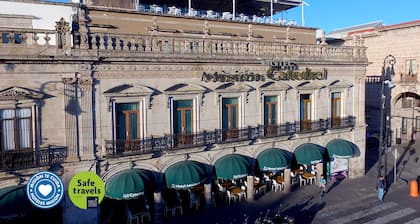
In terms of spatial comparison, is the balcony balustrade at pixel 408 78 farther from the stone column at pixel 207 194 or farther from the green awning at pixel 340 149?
the stone column at pixel 207 194

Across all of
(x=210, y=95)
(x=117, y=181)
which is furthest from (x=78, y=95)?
(x=210, y=95)

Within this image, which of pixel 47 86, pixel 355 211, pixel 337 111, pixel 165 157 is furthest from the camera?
pixel 337 111

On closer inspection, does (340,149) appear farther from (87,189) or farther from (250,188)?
(87,189)

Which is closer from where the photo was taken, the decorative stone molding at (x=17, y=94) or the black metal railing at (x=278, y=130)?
the decorative stone molding at (x=17, y=94)

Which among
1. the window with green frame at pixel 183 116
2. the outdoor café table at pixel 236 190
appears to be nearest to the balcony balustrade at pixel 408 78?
the outdoor café table at pixel 236 190

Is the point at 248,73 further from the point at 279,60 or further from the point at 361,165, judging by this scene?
the point at 361,165

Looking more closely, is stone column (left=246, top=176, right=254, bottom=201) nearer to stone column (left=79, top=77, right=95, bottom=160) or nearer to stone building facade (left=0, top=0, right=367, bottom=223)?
stone building facade (left=0, top=0, right=367, bottom=223)

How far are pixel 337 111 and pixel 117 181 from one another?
17.3 metres

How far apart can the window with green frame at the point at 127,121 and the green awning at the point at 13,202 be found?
17.0 ft

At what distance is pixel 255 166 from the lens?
23.3 meters

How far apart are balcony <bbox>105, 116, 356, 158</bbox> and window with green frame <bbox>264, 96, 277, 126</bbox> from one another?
1.83 feet

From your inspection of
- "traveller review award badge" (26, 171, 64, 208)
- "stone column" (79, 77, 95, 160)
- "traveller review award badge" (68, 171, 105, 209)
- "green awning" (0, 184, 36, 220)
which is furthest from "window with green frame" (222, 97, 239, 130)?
"traveller review award badge" (26, 171, 64, 208)

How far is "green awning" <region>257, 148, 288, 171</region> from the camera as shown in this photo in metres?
22.2

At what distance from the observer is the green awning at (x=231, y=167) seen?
20609 millimetres
